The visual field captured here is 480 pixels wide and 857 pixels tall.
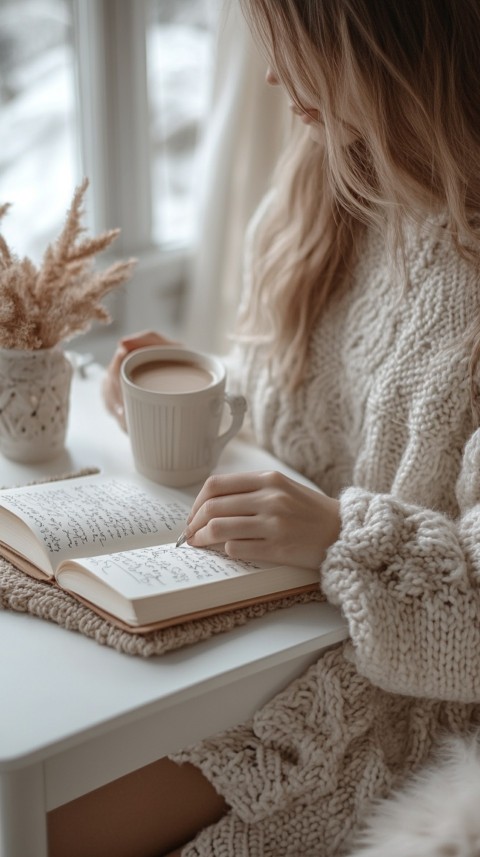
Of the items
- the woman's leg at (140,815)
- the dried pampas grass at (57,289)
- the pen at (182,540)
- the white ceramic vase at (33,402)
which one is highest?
the dried pampas grass at (57,289)

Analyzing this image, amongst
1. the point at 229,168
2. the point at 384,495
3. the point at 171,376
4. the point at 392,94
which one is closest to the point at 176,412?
the point at 171,376

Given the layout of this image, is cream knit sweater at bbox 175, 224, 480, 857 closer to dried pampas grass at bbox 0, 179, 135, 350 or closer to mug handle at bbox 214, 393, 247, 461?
mug handle at bbox 214, 393, 247, 461

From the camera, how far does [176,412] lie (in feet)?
2.62

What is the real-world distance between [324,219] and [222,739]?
0.53m

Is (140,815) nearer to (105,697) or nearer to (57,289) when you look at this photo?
(105,697)

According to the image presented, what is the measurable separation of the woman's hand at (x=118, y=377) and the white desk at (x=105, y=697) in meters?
0.32

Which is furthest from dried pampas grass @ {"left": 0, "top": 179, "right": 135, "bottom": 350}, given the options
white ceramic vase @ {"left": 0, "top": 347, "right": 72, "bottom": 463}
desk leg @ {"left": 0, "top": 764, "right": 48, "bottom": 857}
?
desk leg @ {"left": 0, "top": 764, "right": 48, "bottom": 857}

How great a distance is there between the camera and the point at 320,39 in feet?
2.30

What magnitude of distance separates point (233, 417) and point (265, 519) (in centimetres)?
19

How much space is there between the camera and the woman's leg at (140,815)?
2.23ft

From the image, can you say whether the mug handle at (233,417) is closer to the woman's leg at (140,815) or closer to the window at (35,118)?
Answer: the woman's leg at (140,815)

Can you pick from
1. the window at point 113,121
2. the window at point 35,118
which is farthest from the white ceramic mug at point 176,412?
the window at point 35,118

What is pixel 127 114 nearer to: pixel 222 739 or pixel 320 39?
pixel 320 39

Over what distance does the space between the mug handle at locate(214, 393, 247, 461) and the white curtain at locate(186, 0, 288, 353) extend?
0.74m
